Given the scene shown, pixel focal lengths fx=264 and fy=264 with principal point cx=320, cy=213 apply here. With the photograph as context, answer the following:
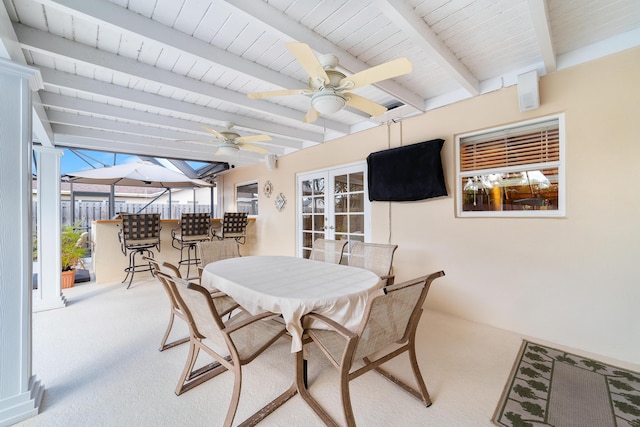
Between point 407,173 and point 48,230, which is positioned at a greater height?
point 407,173

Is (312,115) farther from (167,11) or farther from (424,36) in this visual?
(167,11)

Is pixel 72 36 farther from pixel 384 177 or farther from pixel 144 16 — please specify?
pixel 384 177

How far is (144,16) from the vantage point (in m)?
1.78

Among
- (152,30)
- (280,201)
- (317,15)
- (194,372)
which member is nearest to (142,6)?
(152,30)

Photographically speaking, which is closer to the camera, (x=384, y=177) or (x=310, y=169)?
(x=384, y=177)

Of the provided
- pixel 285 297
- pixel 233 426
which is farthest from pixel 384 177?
pixel 233 426

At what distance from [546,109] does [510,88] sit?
39 centimetres

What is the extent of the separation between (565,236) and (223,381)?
3.09 m

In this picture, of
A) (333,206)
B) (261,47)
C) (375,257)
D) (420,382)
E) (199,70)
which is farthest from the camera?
(333,206)

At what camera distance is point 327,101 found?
1.92 m

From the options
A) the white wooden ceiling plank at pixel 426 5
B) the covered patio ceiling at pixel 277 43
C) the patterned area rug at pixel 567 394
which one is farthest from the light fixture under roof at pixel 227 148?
the patterned area rug at pixel 567 394

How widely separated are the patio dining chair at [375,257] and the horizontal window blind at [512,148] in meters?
1.31

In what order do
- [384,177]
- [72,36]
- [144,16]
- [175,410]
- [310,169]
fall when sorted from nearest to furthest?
[175,410] → [144,16] → [72,36] → [384,177] → [310,169]

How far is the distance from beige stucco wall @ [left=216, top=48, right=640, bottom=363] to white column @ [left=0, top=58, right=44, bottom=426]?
11.2 ft
